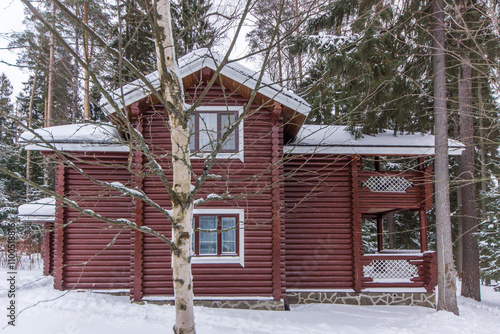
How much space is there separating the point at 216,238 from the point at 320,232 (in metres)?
3.37

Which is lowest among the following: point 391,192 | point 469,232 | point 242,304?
point 242,304

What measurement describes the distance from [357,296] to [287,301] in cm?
223

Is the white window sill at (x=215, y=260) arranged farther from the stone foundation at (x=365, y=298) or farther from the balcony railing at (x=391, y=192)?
the balcony railing at (x=391, y=192)

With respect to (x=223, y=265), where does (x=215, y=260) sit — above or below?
above

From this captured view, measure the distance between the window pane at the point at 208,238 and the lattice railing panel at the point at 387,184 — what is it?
4869 millimetres

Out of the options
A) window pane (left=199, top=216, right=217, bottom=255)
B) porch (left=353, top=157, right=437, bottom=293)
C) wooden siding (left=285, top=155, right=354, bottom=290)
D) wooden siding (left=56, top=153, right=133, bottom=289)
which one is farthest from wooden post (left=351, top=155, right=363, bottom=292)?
wooden siding (left=56, top=153, right=133, bottom=289)

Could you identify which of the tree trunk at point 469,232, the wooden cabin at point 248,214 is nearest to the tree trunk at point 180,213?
the wooden cabin at point 248,214

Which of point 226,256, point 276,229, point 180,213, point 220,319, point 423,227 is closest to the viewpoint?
point 180,213

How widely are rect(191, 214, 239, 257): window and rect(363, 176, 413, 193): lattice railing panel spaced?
4.45 metres

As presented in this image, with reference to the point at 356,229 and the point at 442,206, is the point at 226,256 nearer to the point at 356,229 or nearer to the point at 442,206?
the point at 356,229

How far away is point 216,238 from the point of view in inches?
409

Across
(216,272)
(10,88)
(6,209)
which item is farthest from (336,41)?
(10,88)

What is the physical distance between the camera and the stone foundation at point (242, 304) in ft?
32.6

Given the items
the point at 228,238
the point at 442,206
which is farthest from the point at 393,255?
the point at 228,238
